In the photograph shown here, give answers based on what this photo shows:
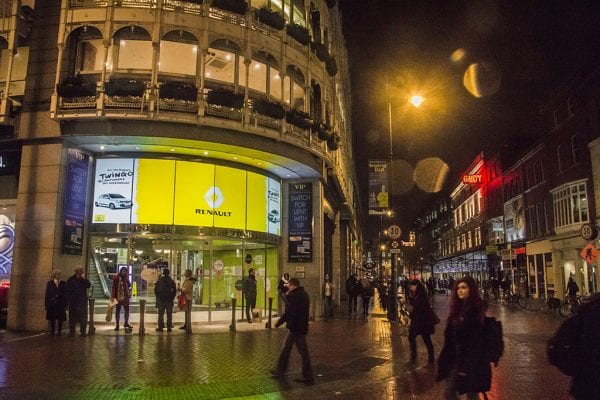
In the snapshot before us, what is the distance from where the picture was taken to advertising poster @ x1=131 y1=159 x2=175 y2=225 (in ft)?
54.6

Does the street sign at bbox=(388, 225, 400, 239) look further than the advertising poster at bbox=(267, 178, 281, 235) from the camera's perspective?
No

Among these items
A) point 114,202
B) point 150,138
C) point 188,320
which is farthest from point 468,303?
point 114,202

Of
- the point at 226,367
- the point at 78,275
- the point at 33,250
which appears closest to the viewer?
the point at 226,367

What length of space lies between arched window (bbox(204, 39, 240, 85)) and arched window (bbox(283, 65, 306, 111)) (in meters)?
2.34

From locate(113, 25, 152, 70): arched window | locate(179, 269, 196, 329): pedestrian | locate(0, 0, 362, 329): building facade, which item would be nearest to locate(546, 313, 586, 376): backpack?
locate(179, 269, 196, 329): pedestrian

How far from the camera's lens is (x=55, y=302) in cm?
1378

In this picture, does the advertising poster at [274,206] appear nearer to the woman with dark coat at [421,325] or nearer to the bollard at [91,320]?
the bollard at [91,320]

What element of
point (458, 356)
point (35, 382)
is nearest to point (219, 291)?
point (35, 382)

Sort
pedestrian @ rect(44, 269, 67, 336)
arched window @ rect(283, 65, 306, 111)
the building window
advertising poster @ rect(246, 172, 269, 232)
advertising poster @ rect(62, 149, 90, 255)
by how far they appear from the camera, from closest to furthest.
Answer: pedestrian @ rect(44, 269, 67, 336) < advertising poster @ rect(62, 149, 90, 255) < advertising poster @ rect(246, 172, 269, 232) < arched window @ rect(283, 65, 306, 111) < the building window

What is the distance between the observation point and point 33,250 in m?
15.1

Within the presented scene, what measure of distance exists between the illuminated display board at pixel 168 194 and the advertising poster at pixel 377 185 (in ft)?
18.4

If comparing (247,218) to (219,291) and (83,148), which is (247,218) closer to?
(219,291)

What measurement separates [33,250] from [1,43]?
7392 mm

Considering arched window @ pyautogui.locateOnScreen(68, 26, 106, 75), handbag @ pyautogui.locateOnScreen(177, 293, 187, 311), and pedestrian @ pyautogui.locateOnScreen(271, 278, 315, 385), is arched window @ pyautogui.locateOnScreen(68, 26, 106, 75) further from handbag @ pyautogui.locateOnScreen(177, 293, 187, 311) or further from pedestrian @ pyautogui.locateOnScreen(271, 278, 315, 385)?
pedestrian @ pyautogui.locateOnScreen(271, 278, 315, 385)
